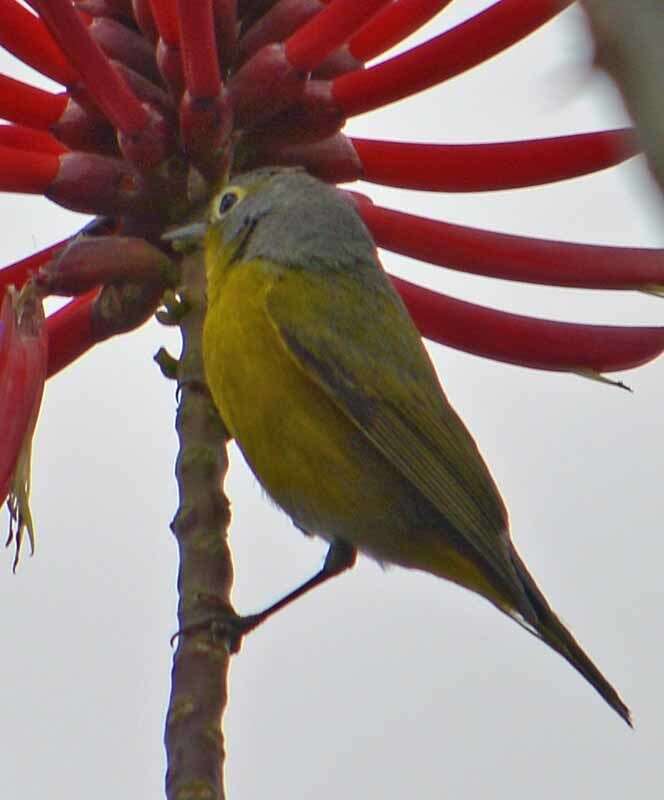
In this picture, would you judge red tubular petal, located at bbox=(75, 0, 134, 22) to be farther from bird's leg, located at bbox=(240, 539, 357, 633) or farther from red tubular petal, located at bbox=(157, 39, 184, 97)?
bird's leg, located at bbox=(240, 539, 357, 633)

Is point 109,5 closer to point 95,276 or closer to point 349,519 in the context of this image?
point 95,276

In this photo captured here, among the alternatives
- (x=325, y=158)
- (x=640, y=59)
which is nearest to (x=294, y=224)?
(x=325, y=158)

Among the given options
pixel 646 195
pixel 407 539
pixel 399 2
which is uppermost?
pixel 399 2

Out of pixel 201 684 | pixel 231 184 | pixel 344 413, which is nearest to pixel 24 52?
pixel 231 184

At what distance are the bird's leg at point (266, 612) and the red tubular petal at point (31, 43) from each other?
1.13 metres

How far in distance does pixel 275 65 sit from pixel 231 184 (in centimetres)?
30

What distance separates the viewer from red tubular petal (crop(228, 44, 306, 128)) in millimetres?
2549

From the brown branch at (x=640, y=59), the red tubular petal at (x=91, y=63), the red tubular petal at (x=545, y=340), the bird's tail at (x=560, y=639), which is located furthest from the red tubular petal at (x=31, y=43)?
the brown branch at (x=640, y=59)

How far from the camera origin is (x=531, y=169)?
8.50 feet

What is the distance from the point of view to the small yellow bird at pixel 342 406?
2.75 metres

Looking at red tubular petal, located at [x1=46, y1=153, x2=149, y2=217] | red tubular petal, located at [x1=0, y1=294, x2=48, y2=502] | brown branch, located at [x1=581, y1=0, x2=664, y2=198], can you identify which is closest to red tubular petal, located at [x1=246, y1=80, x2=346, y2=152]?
red tubular petal, located at [x1=46, y1=153, x2=149, y2=217]

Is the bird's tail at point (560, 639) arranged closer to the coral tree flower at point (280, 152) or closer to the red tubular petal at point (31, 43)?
the coral tree flower at point (280, 152)

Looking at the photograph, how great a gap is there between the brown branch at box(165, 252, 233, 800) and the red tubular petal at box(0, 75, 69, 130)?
41 centimetres

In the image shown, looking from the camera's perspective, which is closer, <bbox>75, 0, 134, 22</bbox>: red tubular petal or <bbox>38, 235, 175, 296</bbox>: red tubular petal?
<bbox>38, 235, 175, 296</bbox>: red tubular petal
